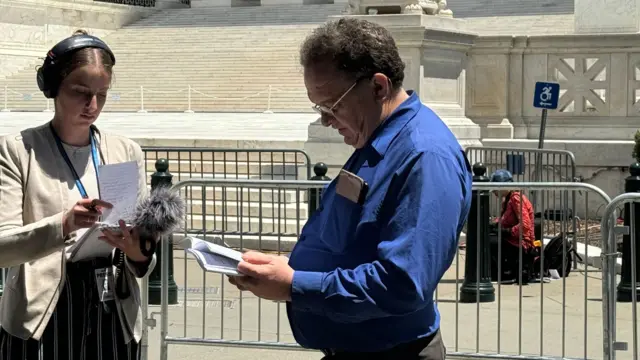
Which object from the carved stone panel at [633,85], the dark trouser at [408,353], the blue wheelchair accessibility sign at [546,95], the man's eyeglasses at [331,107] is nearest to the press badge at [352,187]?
the man's eyeglasses at [331,107]

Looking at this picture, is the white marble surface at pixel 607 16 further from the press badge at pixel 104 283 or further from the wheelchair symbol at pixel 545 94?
the press badge at pixel 104 283

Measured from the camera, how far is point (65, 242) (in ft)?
10.8

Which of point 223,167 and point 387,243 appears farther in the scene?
point 223,167

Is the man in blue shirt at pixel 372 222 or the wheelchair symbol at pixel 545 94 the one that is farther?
the wheelchair symbol at pixel 545 94

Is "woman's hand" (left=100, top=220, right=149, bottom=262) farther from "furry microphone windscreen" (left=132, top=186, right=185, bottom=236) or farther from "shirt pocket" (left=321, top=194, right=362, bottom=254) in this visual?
"shirt pocket" (left=321, top=194, right=362, bottom=254)

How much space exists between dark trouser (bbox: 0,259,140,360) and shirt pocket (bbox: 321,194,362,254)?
1.08m

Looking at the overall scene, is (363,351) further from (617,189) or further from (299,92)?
(299,92)

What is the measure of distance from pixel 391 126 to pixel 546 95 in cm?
991

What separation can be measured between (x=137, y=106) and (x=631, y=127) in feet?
54.2

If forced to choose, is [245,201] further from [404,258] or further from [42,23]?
[42,23]

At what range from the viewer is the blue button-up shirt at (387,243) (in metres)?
2.55

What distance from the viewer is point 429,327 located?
113 inches

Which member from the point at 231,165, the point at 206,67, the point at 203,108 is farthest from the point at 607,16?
the point at 206,67

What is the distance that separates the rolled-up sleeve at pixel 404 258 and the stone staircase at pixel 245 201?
11.9ft
